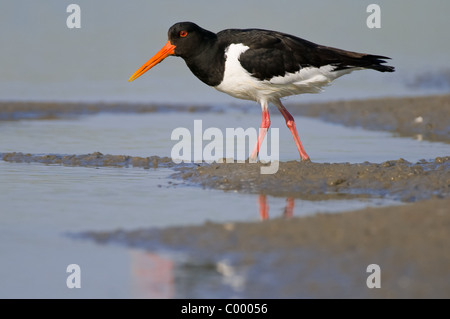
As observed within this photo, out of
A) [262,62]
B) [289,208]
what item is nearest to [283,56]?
[262,62]

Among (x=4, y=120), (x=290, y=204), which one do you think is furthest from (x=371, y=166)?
(x=4, y=120)

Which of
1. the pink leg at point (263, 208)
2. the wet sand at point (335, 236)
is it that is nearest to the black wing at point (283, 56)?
the wet sand at point (335, 236)

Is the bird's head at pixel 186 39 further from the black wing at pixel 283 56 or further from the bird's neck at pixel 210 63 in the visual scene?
the black wing at pixel 283 56

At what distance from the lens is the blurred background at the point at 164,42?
15070mm

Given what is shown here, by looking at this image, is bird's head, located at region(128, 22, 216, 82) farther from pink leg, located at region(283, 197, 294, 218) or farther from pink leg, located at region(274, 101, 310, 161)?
pink leg, located at region(283, 197, 294, 218)

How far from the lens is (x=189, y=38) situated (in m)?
8.95

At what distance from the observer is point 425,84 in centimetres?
1644

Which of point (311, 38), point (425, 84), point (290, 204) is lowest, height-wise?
point (290, 204)

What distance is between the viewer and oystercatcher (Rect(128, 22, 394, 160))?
858 cm

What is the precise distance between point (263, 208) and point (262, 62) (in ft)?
7.11

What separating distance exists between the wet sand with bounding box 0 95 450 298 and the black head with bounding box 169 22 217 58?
1.38m

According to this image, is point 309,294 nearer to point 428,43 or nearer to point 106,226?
point 106,226

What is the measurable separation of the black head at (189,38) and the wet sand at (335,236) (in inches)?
54.1
